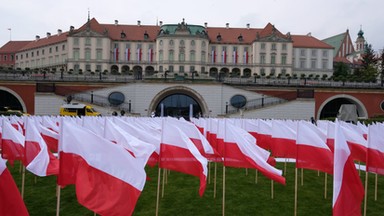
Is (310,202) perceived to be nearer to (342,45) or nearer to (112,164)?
(112,164)

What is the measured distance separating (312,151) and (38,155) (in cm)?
740

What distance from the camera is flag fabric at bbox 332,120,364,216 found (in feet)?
23.5

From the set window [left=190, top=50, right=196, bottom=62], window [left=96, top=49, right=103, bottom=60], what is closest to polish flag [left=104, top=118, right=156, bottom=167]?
window [left=190, top=50, right=196, bottom=62]

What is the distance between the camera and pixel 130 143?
8961mm

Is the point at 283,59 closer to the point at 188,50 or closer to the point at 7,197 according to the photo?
the point at 188,50

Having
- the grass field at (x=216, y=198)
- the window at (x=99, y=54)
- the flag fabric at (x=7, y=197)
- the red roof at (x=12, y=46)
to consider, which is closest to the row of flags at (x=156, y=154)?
the grass field at (x=216, y=198)

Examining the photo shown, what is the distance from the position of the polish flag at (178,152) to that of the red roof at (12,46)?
111547 millimetres

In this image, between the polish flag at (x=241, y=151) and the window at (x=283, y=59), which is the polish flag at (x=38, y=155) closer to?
the polish flag at (x=241, y=151)

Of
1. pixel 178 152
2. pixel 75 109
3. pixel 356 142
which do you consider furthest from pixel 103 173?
pixel 75 109

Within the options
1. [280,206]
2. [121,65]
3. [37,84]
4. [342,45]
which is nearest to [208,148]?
[280,206]

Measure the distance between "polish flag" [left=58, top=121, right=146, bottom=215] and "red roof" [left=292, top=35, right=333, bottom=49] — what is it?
278ft

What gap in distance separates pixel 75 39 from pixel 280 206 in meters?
74.2

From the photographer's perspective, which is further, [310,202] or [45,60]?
[45,60]

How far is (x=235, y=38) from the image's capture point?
278 feet
